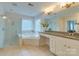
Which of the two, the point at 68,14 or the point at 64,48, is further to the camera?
the point at 68,14

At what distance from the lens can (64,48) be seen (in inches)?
115

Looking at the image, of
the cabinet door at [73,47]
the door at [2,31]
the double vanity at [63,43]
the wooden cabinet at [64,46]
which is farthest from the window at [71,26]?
the door at [2,31]

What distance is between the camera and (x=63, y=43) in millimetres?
3012

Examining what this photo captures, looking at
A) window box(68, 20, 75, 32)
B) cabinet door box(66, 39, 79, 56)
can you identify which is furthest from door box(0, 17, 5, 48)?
cabinet door box(66, 39, 79, 56)

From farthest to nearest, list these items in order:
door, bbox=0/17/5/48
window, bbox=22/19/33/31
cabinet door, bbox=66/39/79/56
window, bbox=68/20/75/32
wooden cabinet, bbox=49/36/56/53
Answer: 1. door, bbox=0/17/5/48
2. wooden cabinet, bbox=49/36/56/53
3. window, bbox=22/19/33/31
4. window, bbox=68/20/75/32
5. cabinet door, bbox=66/39/79/56

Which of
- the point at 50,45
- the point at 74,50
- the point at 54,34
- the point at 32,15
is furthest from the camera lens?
the point at 50,45

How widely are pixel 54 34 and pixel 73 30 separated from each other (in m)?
0.66

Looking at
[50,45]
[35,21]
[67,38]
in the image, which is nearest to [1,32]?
[35,21]

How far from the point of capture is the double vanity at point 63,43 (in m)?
2.45

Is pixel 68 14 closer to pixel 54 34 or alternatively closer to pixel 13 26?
pixel 54 34

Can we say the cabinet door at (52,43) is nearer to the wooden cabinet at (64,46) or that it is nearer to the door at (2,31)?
the wooden cabinet at (64,46)

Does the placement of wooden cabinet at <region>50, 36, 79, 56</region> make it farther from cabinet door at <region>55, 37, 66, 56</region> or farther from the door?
the door

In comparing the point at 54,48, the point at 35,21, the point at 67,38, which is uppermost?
the point at 35,21

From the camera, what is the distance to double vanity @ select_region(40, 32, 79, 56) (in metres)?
2.45
